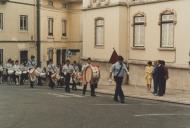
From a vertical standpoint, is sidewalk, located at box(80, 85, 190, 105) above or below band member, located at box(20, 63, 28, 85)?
below

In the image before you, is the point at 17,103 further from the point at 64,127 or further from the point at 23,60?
the point at 23,60

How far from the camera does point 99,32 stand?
32.9m

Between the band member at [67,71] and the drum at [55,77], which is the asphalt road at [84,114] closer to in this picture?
the band member at [67,71]

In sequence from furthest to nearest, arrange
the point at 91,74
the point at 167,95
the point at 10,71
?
the point at 10,71 → the point at 167,95 → the point at 91,74

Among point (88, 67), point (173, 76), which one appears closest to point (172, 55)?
point (173, 76)

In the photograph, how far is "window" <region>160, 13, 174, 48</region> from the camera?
27.3m

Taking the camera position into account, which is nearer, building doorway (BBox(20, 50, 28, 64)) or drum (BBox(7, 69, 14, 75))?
drum (BBox(7, 69, 14, 75))

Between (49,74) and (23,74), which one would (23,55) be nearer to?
(23,74)

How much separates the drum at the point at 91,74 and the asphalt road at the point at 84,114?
7.54 feet

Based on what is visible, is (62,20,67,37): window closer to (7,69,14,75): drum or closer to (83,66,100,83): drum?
(7,69,14,75): drum

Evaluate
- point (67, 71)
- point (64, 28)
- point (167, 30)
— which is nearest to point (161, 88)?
point (67, 71)

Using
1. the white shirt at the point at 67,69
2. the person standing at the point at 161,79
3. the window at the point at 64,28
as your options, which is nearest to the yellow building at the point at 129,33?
the person standing at the point at 161,79

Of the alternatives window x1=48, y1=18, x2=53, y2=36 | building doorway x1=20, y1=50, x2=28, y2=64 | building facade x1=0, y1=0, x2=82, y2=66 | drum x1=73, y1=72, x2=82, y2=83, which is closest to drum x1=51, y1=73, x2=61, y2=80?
drum x1=73, y1=72, x2=82, y2=83

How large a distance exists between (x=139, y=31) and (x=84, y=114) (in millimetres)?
15075
